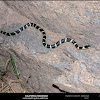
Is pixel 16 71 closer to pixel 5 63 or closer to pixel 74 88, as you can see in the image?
pixel 5 63

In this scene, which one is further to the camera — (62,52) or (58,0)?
(62,52)

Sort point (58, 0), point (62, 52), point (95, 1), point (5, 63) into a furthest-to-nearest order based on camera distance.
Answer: point (5, 63), point (62, 52), point (58, 0), point (95, 1)

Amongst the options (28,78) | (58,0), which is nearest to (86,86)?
(28,78)

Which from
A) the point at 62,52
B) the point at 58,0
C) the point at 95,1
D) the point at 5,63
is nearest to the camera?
the point at 95,1

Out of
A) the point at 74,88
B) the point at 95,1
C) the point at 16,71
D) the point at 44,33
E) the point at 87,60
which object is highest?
the point at 95,1

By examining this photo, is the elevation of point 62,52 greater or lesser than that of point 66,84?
greater

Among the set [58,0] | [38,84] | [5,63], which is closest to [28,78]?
[38,84]
